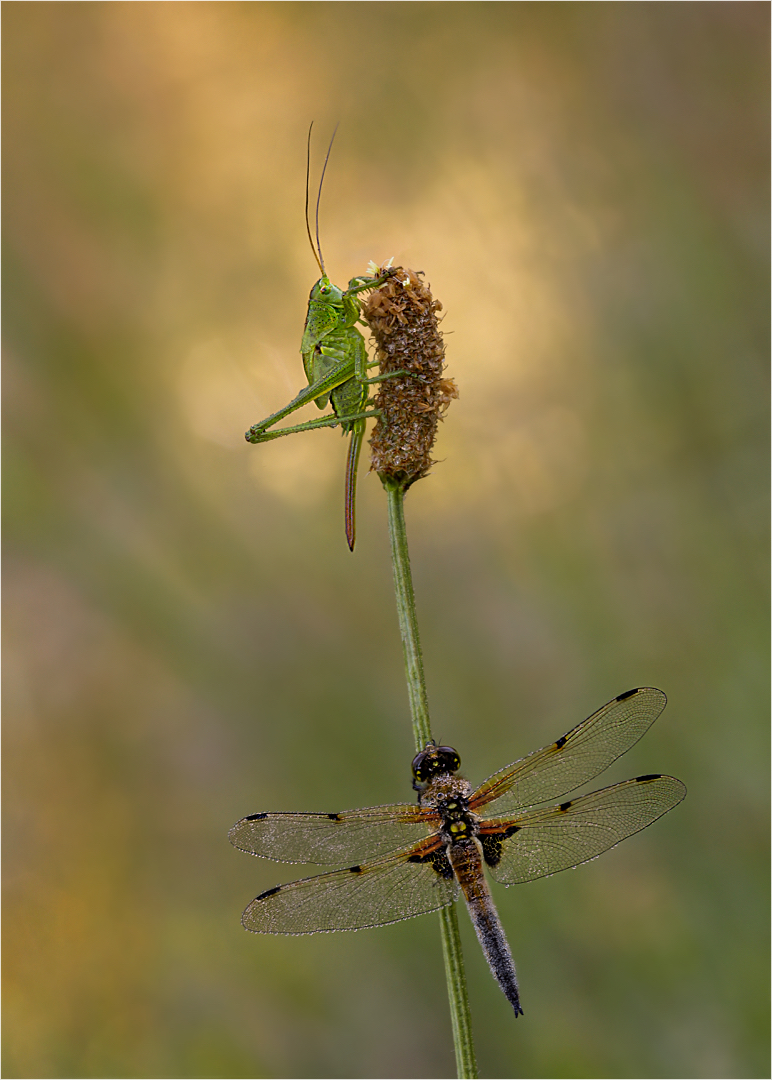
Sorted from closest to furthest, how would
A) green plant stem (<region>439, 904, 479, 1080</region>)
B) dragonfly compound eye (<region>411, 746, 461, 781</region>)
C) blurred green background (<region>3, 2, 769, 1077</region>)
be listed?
green plant stem (<region>439, 904, 479, 1080</region>), dragonfly compound eye (<region>411, 746, 461, 781</region>), blurred green background (<region>3, 2, 769, 1077</region>)

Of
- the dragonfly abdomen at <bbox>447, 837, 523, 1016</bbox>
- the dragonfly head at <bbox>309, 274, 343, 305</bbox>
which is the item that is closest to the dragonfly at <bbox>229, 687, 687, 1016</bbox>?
the dragonfly abdomen at <bbox>447, 837, 523, 1016</bbox>

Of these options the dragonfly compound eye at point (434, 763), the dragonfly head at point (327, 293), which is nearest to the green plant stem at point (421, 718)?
the dragonfly compound eye at point (434, 763)

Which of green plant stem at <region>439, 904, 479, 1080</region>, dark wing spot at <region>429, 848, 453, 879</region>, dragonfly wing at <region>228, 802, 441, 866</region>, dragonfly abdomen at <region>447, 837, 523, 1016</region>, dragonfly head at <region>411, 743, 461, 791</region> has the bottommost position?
green plant stem at <region>439, 904, 479, 1080</region>

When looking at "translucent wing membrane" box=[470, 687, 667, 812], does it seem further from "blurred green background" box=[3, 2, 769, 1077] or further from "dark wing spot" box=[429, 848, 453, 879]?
"blurred green background" box=[3, 2, 769, 1077]

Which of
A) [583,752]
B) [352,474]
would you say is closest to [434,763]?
[583,752]

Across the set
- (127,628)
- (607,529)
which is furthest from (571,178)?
(127,628)

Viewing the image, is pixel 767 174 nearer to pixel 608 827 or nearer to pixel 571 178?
pixel 571 178

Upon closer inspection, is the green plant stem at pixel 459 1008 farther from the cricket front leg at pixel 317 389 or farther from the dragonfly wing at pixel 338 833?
the cricket front leg at pixel 317 389
